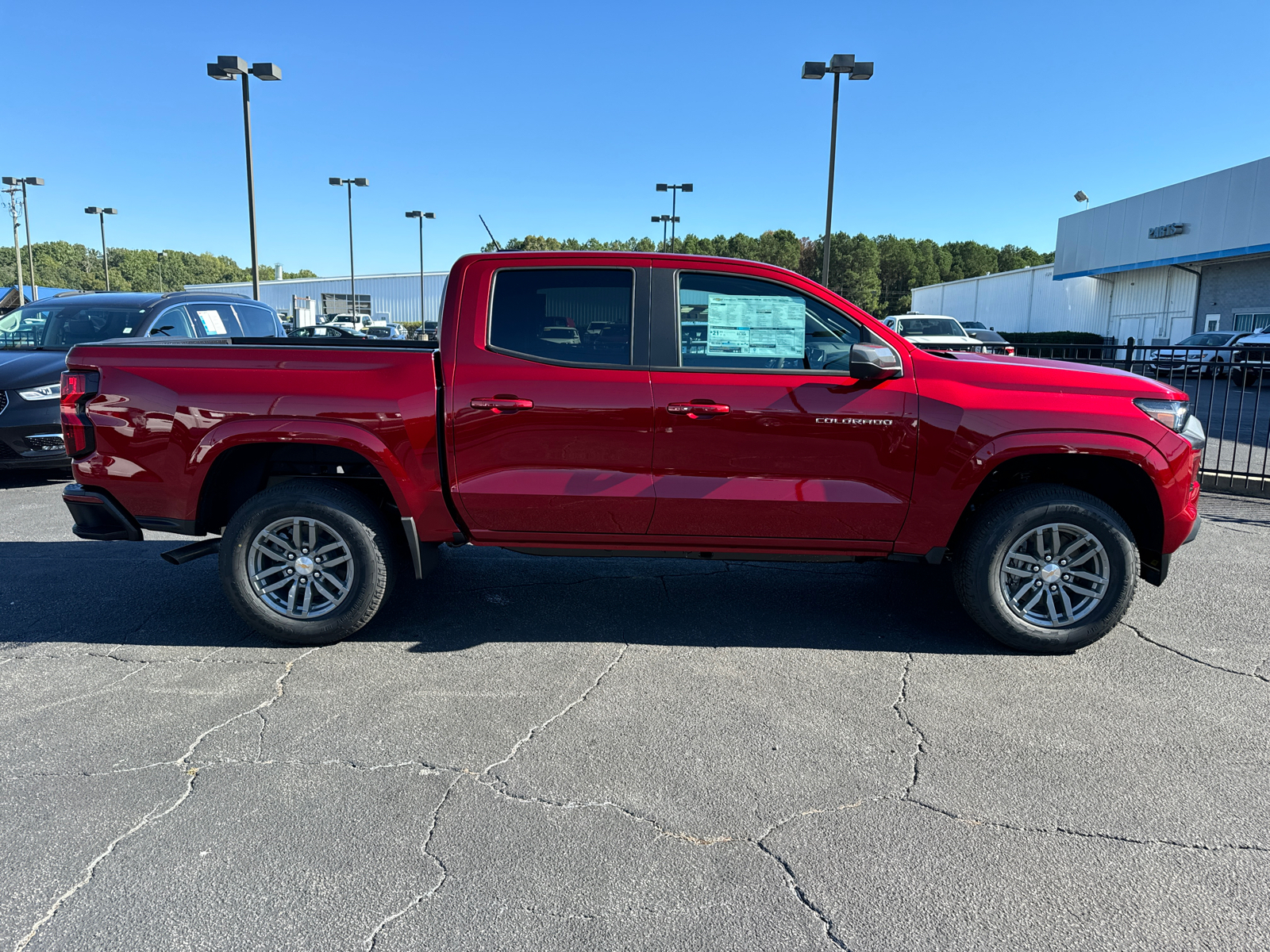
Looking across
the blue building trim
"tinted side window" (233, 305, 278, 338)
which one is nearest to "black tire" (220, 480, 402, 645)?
"tinted side window" (233, 305, 278, 338)

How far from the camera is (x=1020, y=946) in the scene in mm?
2389

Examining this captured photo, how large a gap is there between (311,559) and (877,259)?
109 meters

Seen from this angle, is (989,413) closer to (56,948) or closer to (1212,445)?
(56,948)

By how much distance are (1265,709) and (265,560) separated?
15.8 feet

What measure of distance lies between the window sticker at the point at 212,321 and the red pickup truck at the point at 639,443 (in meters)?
5.68

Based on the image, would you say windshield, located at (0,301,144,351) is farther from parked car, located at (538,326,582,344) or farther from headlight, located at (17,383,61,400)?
parked car, located at (538,326,582,344)

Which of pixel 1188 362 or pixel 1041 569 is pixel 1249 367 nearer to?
pixel 1188 362

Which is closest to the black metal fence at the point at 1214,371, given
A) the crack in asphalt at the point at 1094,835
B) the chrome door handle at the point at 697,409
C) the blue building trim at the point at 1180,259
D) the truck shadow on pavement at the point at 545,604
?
the truck shadow on pavement at the point at 545,604

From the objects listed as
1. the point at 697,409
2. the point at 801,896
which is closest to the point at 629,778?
the point at 801,896

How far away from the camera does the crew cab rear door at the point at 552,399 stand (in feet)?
14.2

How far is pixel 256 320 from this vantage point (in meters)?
10.3

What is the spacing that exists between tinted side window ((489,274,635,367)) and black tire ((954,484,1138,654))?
2.03 metres

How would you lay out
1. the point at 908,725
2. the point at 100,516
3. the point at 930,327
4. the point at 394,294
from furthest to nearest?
the point at 394,294
the point at 930,327
the point at 100,516
the point at 908,725

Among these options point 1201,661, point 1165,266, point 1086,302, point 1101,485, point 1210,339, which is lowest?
point 1201,661
